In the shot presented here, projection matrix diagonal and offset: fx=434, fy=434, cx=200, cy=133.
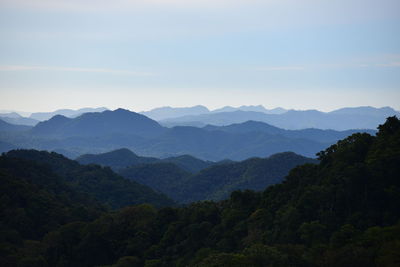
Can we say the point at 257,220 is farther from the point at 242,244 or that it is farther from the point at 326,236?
the point at 326,236

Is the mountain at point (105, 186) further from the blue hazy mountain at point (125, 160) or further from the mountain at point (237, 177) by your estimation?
the blue hazy mountain at point (125, 160)

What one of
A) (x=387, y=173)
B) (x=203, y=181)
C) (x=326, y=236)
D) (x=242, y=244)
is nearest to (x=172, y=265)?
(x=242, y=244)

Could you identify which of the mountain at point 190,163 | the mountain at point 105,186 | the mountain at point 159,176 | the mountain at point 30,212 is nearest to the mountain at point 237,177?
the mountain at point 159,176

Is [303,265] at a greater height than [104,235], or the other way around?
[303,265]

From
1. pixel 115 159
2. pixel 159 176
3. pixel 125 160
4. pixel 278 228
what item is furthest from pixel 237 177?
pixel 278 228

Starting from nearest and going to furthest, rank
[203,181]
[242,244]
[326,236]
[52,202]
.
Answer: [326,236] → [242,244] → [52,202] → [203,181]

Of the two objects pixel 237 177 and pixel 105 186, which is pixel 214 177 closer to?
pixel 237 177

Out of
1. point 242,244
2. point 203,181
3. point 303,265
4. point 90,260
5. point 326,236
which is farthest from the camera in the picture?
point 203,181
